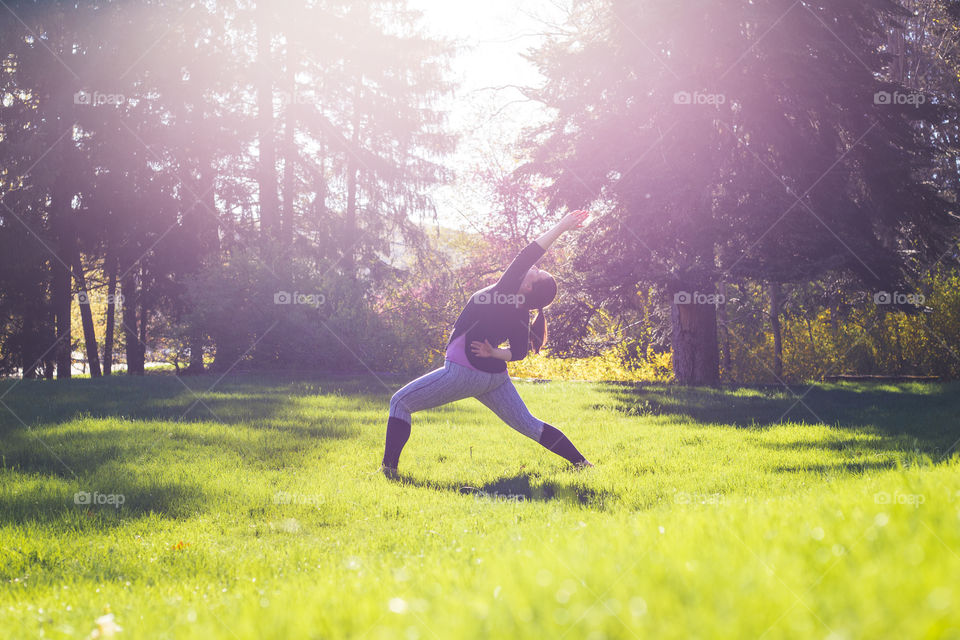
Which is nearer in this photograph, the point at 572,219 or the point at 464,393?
the point at 572,219

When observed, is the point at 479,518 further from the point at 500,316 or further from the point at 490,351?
the point at 500,316

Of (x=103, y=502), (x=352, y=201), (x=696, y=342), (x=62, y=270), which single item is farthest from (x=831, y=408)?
(x=62, y=270)

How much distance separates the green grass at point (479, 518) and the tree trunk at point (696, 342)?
9.11ft

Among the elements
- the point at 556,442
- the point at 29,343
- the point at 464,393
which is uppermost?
the point at 29,343

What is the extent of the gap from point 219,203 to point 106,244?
3.75 meters

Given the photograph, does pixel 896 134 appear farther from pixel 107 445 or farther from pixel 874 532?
pixel 107 445

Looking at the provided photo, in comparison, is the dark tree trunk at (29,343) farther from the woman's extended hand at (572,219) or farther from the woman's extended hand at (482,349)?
the woman's extended hand at (572,219)

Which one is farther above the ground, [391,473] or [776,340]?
[776,340]

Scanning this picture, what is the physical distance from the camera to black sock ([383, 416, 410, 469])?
20.3 ft

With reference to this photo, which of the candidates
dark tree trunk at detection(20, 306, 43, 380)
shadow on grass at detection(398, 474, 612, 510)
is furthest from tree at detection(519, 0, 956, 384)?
dark tree trunk at detection(20, 306, 43, 380)

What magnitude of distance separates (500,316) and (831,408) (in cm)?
650

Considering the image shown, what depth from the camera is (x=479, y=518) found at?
4711mm

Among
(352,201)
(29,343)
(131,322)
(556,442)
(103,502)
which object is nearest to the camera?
(103,502)

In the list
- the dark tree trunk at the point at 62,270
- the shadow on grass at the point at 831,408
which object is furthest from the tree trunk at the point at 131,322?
the shadow on grass at the point at 831,408
